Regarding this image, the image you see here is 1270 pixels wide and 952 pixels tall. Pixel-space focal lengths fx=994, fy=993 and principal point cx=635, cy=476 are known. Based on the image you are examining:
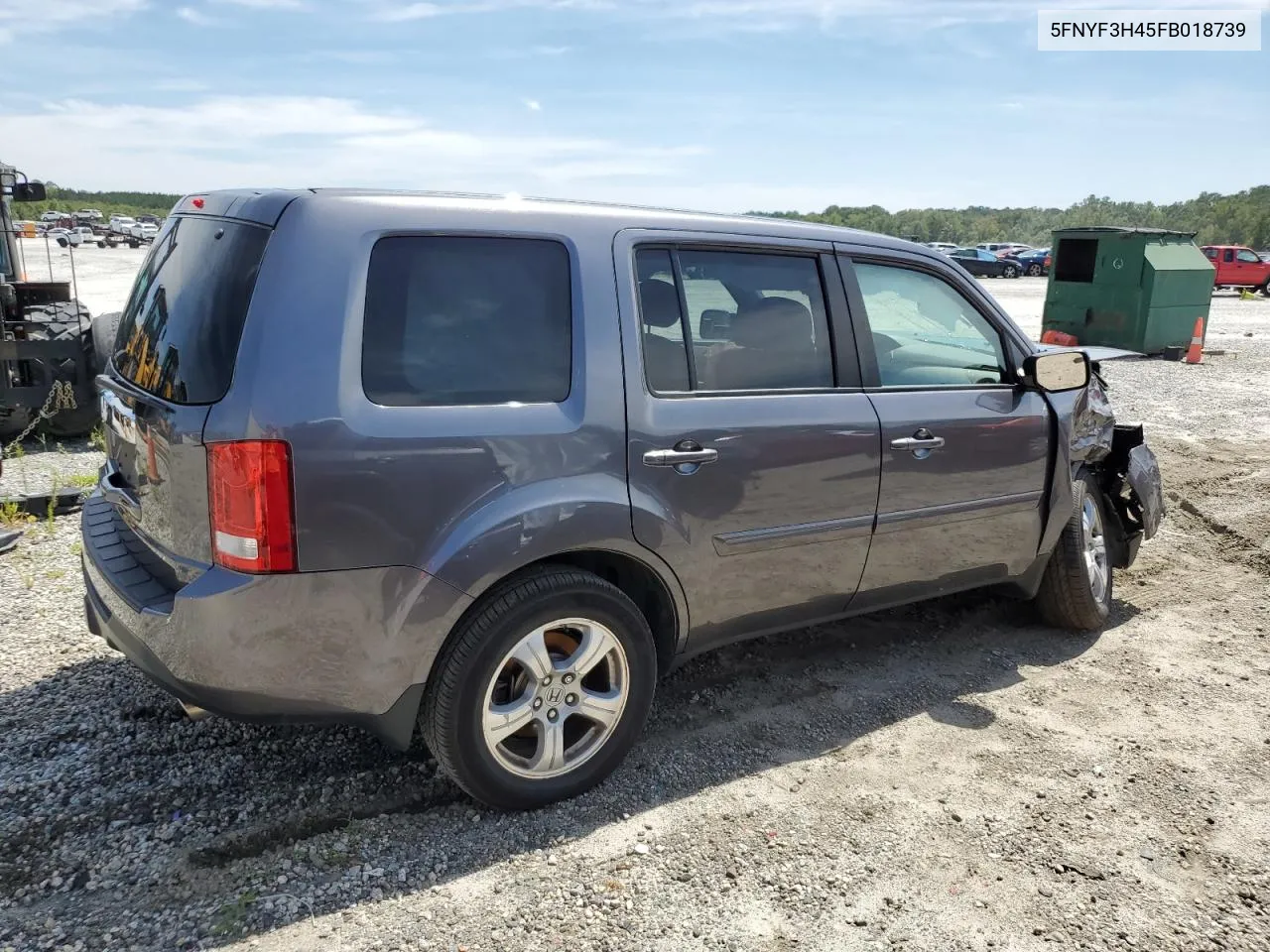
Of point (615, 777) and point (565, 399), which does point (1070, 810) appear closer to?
point (615, 777)

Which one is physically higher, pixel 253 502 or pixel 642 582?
pixel 253 502

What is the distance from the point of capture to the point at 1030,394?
13.9 ft

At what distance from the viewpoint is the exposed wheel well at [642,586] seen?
10.5 ft

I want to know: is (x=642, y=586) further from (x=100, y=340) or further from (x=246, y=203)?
(x=100, y=340)

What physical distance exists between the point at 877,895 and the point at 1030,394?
234cm

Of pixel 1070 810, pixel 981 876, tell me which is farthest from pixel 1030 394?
pixel 981 876

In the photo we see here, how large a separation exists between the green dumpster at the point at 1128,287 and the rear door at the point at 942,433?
12804 mm

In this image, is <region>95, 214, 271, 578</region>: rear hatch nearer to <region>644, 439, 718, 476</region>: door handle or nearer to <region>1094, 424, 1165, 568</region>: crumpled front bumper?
<region>644, 439, 718, 476</region>: door handle

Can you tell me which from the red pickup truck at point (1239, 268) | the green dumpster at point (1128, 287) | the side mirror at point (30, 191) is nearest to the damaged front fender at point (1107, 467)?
the side mirror at point (30, 191)

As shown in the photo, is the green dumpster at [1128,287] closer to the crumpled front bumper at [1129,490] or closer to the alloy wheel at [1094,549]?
the crumpled front bumper at [1129,490]

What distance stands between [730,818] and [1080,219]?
381 feet

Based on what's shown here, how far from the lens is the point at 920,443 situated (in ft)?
12.4

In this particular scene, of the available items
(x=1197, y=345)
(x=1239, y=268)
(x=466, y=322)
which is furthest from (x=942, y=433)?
(x=1239, y=268)

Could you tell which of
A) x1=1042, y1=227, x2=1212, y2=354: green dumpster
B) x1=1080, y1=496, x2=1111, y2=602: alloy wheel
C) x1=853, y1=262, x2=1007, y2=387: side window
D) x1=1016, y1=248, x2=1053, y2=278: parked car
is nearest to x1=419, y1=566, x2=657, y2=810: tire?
A: x1=853, y1=262, x2=1007, y2=387: side window
